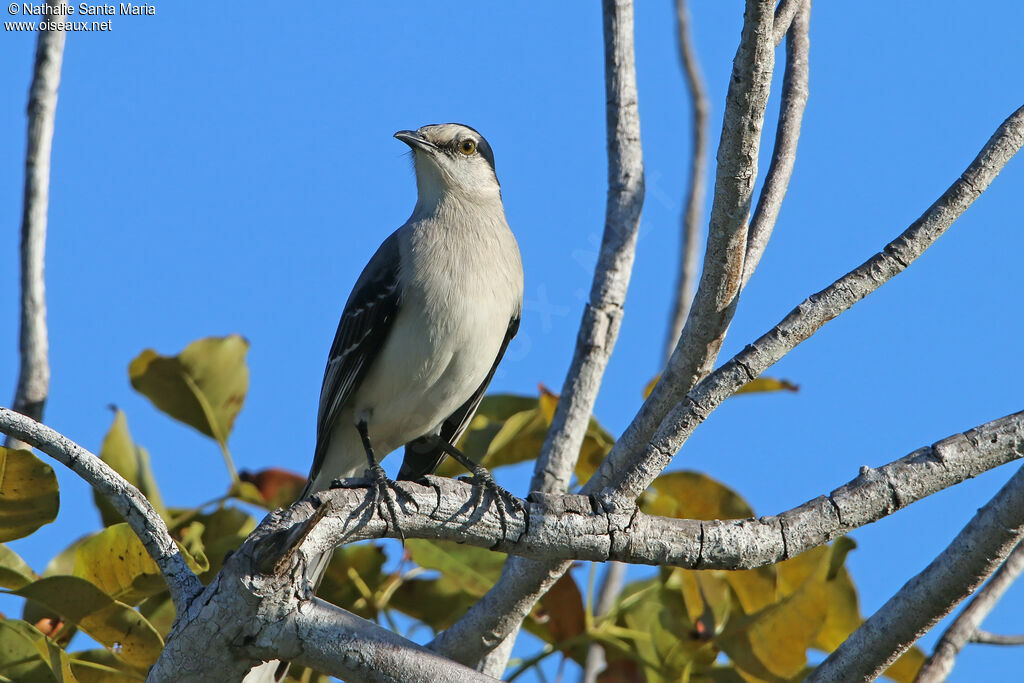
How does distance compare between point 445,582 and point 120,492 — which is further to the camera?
point 445,582

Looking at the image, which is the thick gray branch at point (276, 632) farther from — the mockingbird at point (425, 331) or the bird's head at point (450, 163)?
the bird's head at point (450, 163)

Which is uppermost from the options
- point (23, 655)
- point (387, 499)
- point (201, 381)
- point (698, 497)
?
point (201, 381)

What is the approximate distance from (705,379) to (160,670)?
185 centimetres

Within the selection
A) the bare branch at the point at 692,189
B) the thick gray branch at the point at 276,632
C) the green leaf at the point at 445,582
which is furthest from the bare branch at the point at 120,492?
the bare branch at the point at 692,189

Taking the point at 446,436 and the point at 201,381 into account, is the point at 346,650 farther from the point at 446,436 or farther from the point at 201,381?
the point at 446,436

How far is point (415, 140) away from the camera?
5867 millimetres

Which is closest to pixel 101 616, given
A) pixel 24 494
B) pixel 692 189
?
pixel 24 494

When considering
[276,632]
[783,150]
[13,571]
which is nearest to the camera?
[276,632]

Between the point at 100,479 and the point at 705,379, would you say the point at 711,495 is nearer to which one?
the point at 705,379

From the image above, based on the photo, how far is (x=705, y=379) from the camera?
341 cm

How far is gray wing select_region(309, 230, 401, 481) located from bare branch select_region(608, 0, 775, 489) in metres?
1.76

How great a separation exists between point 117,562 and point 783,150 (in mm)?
2869

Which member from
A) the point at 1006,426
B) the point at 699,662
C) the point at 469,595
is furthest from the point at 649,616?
the point at 1006,426

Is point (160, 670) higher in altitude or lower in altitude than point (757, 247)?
lower
